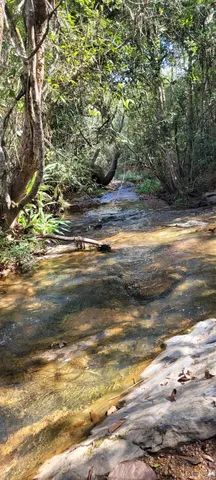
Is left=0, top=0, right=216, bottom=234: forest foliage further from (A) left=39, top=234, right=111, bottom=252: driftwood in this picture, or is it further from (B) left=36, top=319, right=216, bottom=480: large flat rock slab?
(B) left=36, top=319, right=216, bottom=480: large flat rock slab

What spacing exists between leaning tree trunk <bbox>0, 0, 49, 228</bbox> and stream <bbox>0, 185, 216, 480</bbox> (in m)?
1.20

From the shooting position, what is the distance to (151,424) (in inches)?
79.2

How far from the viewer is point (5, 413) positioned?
2924mm

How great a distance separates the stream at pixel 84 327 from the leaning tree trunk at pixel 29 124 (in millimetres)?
1203

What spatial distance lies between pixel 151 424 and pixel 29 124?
4477 mm

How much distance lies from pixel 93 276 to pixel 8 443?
333 centimetres

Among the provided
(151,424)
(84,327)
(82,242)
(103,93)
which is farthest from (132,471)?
(103,93)

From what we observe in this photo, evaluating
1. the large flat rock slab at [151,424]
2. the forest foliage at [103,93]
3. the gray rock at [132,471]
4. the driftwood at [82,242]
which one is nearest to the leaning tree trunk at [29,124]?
the forest foliage at [103,93]

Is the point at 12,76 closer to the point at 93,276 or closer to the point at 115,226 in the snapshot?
the point at 93,276

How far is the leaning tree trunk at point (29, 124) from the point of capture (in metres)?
5.09

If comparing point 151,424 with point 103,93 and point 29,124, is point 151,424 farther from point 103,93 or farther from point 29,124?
point 103,93

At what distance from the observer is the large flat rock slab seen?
1873mm

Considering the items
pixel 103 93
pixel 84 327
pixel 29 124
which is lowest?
pixel 84 327

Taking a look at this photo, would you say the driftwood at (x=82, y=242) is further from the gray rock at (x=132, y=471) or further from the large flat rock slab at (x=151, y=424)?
the gray rock at (x=132, y=471)
